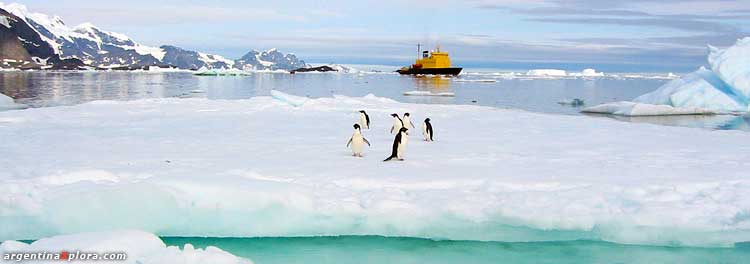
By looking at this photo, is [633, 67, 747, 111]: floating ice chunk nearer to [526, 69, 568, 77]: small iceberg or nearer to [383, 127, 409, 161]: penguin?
[383, 127, 409, 161]: penguin

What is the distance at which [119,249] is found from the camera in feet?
14.8

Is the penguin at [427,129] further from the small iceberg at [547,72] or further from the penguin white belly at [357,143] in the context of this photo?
the small iceberg at [547,72]

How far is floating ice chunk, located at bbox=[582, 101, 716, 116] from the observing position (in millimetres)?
24375

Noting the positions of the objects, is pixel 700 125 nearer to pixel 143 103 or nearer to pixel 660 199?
pixel 660 199

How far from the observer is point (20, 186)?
6461 mm

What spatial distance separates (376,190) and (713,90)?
24.4m

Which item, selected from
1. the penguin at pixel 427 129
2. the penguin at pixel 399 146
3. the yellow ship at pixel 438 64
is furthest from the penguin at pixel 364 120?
the yellow ship at pixel 438 64

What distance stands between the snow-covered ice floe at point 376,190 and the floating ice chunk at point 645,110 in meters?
14.3

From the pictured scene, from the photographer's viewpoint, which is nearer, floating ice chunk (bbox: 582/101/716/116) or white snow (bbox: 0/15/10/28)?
floating ice chunk (bbox: 582/101/716/116)

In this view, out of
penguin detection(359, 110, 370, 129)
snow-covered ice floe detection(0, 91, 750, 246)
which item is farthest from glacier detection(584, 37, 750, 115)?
snow-covered ice floe detection(0, 91, 750, 246)

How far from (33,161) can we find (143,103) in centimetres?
1417

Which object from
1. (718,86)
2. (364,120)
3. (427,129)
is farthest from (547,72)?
(427,129)

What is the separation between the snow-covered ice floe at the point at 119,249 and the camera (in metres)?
4.46

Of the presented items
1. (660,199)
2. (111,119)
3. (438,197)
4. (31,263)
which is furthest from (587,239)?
(111,119)
